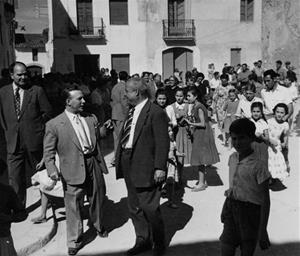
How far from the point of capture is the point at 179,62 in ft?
90.0

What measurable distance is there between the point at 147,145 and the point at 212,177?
352 cm

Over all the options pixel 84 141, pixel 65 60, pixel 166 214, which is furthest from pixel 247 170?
pixel 65 60

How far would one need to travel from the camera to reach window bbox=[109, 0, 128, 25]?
26.3 meters

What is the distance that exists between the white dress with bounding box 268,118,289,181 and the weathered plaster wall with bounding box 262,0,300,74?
22.5 m

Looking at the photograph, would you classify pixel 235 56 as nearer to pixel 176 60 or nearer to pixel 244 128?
pixel 176 60

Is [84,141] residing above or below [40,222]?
above

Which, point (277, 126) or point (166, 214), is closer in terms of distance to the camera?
point (166, 214)

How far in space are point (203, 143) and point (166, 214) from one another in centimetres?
143

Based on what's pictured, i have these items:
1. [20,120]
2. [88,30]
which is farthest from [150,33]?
[20,120]

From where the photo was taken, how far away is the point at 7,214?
128 inches

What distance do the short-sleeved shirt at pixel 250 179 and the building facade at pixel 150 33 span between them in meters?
23.3

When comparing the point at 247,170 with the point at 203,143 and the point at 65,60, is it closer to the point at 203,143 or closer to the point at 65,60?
the point at 203,143

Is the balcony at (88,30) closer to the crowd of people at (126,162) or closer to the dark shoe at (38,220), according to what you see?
the crowd of people at (126,162)

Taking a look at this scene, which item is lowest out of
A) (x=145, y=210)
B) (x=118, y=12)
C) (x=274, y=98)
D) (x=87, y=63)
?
(x=145, y=210)
